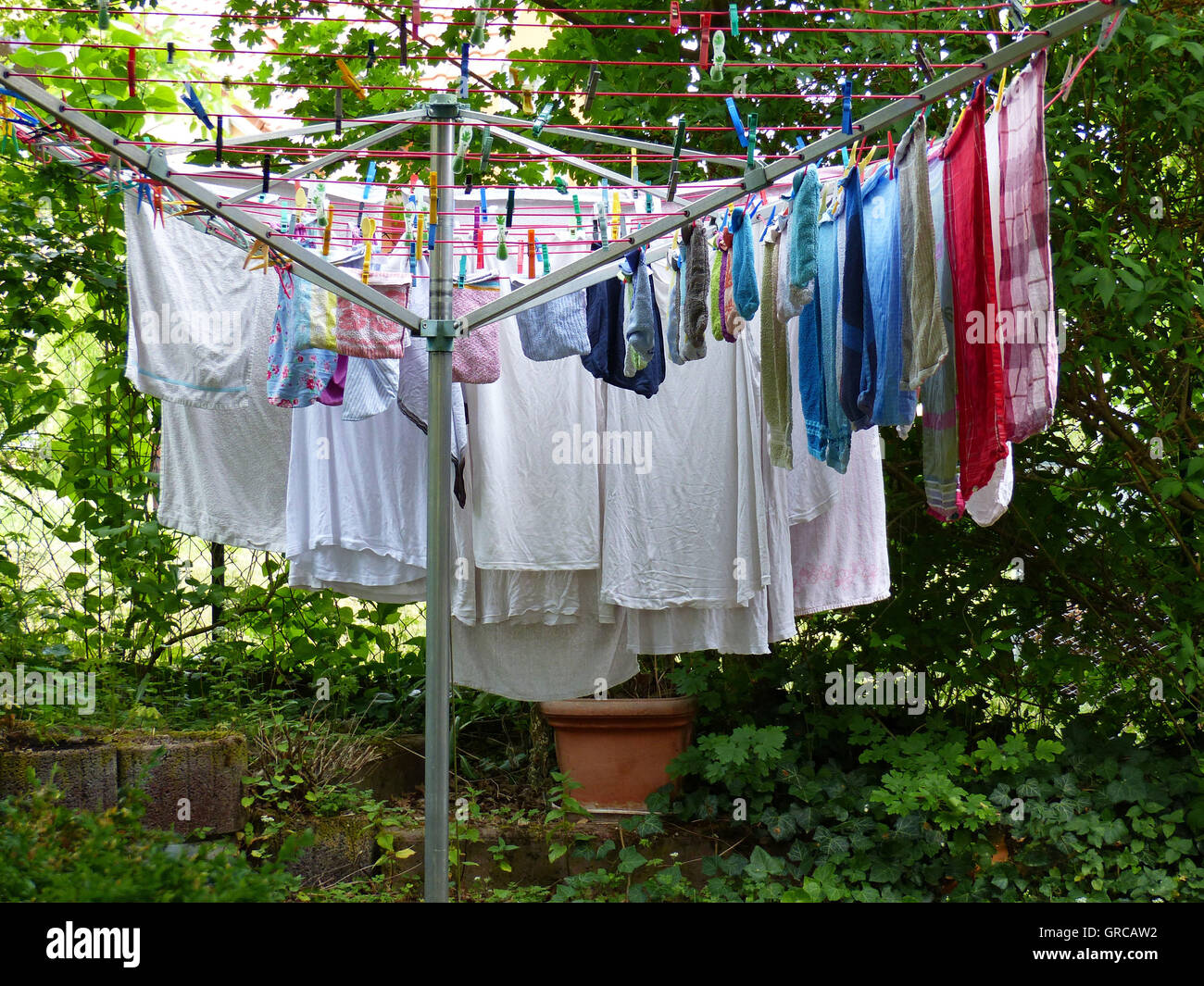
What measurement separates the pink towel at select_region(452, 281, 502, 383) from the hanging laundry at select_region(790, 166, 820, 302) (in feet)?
2.61

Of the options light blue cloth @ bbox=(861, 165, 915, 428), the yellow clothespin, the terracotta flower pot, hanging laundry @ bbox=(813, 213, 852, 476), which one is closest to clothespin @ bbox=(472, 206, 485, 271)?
the yellow clothespin

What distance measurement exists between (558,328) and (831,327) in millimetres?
681

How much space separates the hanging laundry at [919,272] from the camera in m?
2.06

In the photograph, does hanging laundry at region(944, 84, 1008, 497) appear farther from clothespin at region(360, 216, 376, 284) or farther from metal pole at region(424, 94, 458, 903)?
clothespin at region(360, 216, 376, 284)

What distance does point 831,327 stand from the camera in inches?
91.1

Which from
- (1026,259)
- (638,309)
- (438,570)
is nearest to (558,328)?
(638,309)

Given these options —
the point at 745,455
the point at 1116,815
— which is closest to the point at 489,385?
the point at 745,455

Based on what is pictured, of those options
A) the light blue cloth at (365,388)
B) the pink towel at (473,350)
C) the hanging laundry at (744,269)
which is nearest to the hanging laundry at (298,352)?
the light blue cloth at (365,388)

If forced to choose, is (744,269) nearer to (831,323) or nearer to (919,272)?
(831,323)

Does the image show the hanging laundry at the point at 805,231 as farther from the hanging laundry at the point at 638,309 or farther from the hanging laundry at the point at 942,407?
the hanging laundry at the point at 638,309

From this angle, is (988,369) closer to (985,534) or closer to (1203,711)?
(985,534)

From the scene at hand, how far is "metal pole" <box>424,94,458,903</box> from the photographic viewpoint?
8.15ft

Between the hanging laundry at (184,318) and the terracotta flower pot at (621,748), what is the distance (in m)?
1.59
